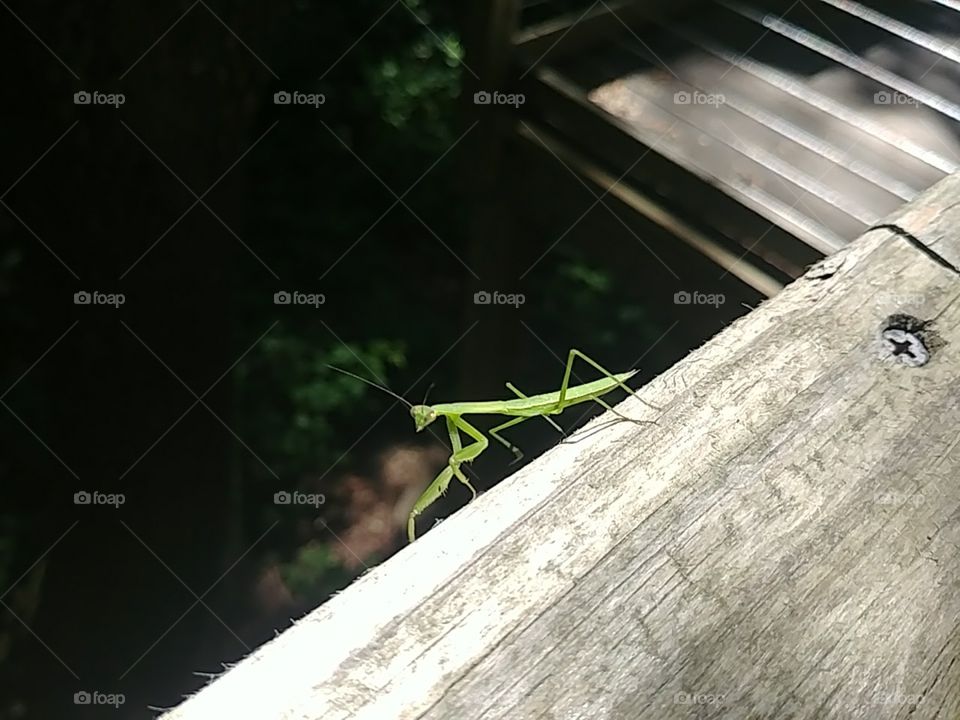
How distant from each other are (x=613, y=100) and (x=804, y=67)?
24.8 inches

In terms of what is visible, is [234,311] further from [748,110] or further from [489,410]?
[748,110]

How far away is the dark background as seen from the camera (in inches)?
90.6

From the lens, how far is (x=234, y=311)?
278cm

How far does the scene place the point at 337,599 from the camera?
68 centimetres

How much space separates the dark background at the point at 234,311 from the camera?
2.30 m

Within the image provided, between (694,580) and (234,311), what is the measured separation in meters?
2.31

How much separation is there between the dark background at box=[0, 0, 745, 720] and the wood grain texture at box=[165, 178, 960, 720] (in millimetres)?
72

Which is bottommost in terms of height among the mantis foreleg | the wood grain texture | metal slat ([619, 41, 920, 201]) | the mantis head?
the wood grain texture

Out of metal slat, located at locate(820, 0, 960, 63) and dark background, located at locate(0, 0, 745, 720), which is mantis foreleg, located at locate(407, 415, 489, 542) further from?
metal slat, located at locate(820, 0, 960, 63)

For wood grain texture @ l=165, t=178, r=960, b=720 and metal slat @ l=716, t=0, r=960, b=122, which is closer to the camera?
wood grain texture @ l=165, t=178, r=960, b=720

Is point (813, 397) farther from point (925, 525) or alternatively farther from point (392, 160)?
point (392, 160)

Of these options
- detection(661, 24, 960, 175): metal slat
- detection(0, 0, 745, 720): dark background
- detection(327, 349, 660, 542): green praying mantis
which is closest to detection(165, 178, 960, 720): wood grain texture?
detection(0, 0, 745, 720): dark background

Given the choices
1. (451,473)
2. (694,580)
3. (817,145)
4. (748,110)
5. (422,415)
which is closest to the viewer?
(694,580)

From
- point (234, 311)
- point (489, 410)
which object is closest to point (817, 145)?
point (489, 410)
